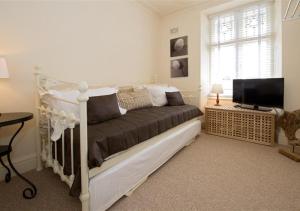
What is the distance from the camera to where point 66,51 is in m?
2.12

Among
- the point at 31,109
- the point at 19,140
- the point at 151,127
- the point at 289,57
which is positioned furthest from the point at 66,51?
the point at 289,57

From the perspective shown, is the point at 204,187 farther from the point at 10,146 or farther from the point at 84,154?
the point at 10,146

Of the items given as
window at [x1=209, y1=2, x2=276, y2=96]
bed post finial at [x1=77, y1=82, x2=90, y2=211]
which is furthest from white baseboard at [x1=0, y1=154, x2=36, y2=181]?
window at [x1=209, y1=2, x2=276, y2=96]

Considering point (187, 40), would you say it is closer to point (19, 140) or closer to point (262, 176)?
point (262, 176)

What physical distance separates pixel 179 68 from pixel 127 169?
2.56m

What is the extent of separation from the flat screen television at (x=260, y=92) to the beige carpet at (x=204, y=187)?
781 millimetres

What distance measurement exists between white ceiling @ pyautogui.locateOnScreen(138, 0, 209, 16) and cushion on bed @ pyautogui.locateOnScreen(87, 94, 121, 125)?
2259 mm

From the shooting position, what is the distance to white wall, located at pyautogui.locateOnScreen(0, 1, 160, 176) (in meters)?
1.70

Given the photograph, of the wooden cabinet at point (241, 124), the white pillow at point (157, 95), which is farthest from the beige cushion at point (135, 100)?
the wooden cabinet at point (241, 124)

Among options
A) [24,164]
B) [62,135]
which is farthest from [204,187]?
[24,164]

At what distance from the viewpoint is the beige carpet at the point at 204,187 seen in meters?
1.33

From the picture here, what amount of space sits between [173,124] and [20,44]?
1.84 m

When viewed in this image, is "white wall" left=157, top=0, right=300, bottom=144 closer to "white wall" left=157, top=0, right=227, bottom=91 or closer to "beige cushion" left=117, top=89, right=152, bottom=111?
"white wall" left=157, top=0, right=227, bottom=91

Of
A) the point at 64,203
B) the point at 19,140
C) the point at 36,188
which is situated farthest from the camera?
the point at 19,140
